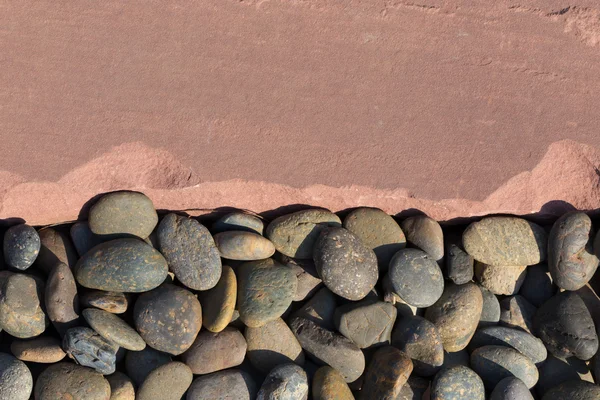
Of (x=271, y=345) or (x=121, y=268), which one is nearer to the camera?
(x=121, y=268)

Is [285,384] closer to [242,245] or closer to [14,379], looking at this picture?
[242,245]


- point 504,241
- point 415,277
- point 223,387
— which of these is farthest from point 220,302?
point 504,241

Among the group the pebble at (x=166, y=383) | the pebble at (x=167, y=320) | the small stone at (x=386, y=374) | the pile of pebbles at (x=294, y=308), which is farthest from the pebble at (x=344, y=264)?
the pebble at (x=166, y=383)

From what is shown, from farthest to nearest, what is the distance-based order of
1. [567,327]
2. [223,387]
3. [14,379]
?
[567,327] → [223,387] → [14,379]

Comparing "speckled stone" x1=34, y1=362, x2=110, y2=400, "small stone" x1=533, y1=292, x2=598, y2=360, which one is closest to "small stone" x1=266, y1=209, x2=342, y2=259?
"speckled stone" x1=34, y1=362, x2=110, y2=400

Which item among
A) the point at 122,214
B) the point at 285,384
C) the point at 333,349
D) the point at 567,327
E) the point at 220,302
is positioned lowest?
the point at 285,384

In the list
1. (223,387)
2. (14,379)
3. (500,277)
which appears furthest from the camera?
(500,277)

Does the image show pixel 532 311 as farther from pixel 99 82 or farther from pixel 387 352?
pixel 99 82

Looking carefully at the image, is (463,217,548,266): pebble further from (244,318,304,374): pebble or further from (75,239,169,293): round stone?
(75,239,169,293): round stone
